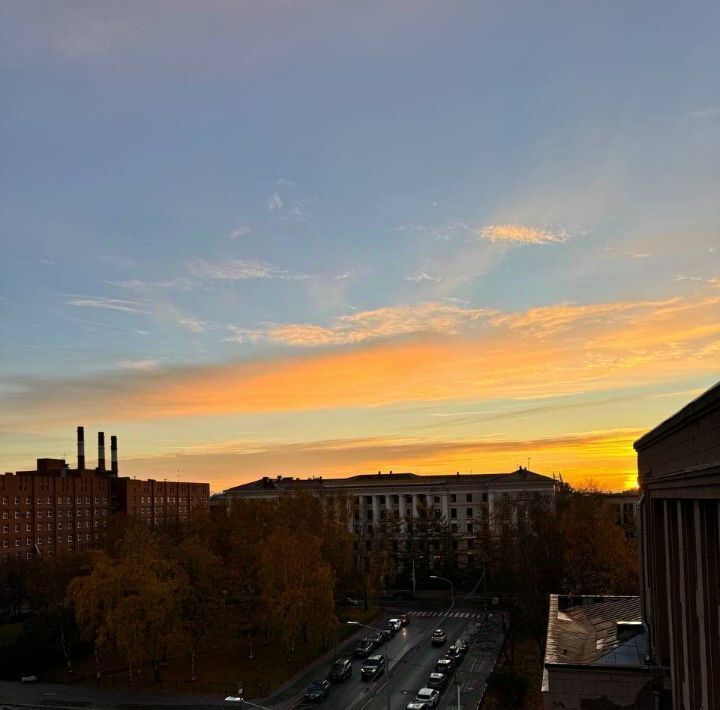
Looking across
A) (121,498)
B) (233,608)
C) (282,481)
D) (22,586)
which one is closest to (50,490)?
(121,498)

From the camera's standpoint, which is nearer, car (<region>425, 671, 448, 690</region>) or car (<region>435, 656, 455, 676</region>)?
car (<region>425, 671, 448, 690</region>)

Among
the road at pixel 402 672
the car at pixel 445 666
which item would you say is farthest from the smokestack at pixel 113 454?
the car at pixel 445 666

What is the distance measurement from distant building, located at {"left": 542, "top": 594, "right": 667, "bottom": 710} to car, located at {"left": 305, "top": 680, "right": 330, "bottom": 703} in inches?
783

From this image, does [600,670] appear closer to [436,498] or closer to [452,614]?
[452,614]

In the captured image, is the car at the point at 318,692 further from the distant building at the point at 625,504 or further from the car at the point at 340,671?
the distant building at the point at 625,504

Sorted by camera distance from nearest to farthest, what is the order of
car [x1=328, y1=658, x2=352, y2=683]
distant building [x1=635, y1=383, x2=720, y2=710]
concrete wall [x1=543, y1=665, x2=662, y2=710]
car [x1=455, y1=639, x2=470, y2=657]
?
distant building [x1=635, y1=383, x2=720, y2=710], concrete wall [x1=543, y1=665, x2=662, y2=710], car [x1=328, y1=658, x2=352, y2=683], car [x1=455, y1=639, x2=470, y2=657]

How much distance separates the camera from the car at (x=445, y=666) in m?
55.4

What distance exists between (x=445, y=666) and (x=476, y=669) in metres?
3.73

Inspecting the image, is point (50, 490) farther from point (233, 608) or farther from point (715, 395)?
point (715, 395)

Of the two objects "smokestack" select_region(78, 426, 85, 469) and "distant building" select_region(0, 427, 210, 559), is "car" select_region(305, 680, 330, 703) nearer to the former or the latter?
"distant building" select_region(0, 427, 210, 559)

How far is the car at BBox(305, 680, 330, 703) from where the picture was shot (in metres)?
49.7

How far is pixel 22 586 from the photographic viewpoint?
8225 cm

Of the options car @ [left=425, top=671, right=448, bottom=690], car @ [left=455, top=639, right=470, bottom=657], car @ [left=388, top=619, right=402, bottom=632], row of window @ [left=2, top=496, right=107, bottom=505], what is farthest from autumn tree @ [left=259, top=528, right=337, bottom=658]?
row of window @ [left=2, top=496, right=107, bottom=505]

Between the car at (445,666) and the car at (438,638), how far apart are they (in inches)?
353
